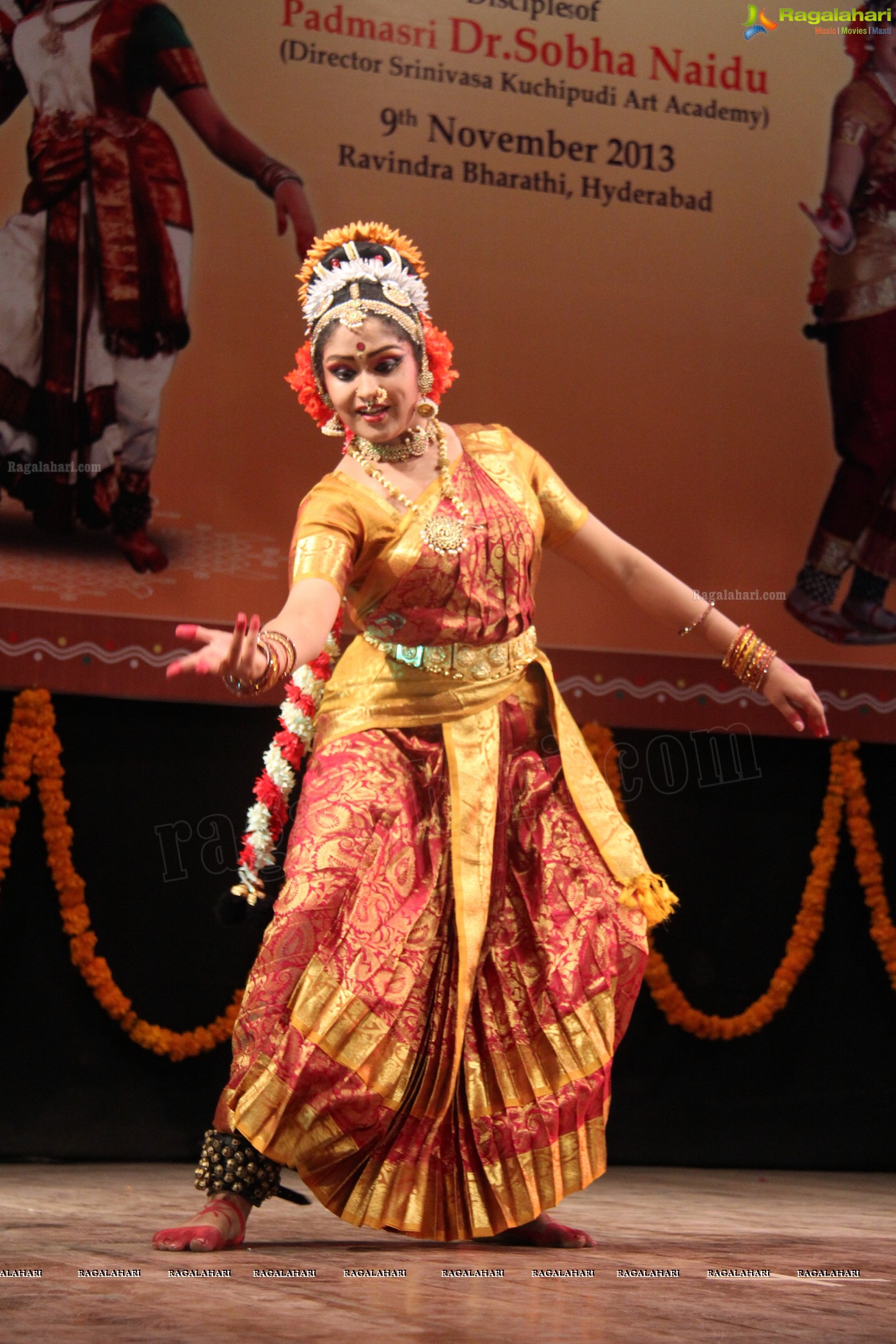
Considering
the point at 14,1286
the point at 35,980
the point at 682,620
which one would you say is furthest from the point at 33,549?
the point at 14,1286

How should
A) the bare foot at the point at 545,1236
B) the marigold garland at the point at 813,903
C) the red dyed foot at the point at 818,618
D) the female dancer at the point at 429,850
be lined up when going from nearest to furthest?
the female dancer at the point at 429,850 < the bare foot at the point at 545,1236 < the marigold garland at the point at 813,903 < the red dyed foot at the point at 818,618

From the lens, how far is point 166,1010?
3986mm

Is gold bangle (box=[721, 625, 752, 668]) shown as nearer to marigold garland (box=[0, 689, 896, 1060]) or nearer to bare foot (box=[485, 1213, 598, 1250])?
bare foot (box=[485, 1213, 598, 1250])

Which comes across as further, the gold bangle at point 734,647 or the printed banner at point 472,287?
the printed banner at point 472,287

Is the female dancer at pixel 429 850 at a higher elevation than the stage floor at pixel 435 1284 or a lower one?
higher

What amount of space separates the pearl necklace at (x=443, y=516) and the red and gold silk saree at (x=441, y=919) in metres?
0.02

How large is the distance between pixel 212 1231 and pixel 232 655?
911 millimetres

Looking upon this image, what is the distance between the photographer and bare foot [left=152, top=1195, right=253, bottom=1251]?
2.29m

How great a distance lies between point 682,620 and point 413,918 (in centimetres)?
79

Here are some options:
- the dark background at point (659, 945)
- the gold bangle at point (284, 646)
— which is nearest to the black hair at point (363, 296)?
the gold bangle at point (284, 646)

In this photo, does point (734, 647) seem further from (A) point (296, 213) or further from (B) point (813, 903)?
(A) point (296, 213)

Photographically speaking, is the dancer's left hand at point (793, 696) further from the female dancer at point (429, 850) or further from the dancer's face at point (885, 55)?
the dancer's face at point (885, 55)

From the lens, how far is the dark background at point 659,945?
3.93 metres

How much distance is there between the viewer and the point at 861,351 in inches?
177
